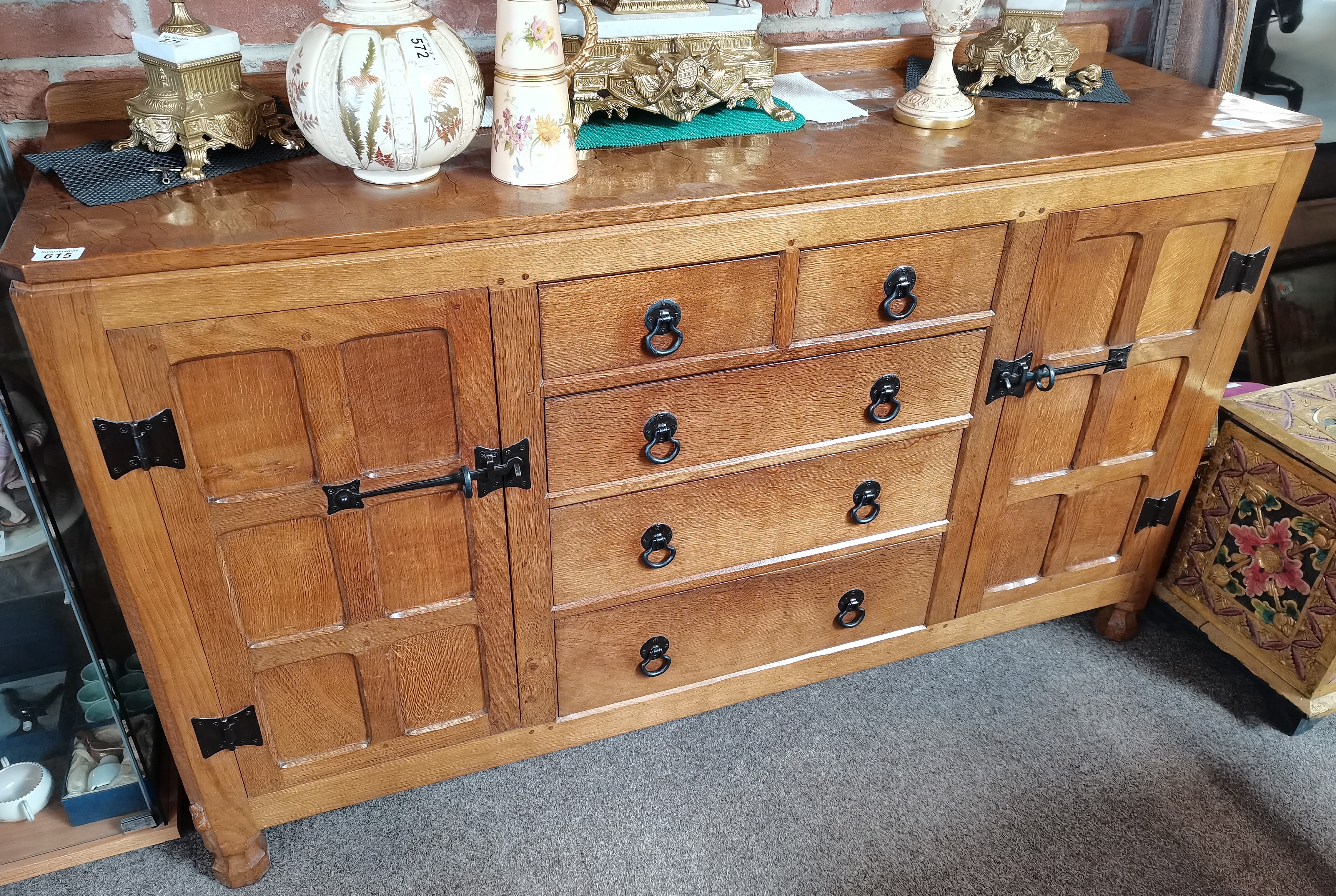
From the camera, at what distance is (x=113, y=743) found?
61.3 inches

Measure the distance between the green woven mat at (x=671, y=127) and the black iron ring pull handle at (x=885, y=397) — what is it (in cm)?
39

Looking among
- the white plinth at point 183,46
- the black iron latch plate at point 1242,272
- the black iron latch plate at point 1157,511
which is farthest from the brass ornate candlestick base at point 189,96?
the black iron latch plate at point 1157,511

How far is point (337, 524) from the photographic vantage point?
1239mm

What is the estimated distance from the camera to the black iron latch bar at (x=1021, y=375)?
4.91 ft

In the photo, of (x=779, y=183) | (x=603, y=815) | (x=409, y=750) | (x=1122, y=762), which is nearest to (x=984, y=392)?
(x=779, y=183)

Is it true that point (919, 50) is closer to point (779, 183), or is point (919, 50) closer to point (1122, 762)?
point (779, 183)

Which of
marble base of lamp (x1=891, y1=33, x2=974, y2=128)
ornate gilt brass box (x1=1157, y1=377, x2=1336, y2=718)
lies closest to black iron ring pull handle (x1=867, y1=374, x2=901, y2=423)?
marble base of lamp (x1=891, y1=33, x2=974, y2=128)

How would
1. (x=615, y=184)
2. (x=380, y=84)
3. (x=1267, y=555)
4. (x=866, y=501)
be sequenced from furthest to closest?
(x=1267, y=555) → (x=866, y=501) → (x=615, y=184) → (x=380, y=84)

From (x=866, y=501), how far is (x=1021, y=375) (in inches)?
12.0

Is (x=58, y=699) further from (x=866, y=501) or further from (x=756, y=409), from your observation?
(x=866, y=501)

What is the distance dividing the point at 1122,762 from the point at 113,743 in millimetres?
1700

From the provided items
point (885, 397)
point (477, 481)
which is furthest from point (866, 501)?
point (477, 481)

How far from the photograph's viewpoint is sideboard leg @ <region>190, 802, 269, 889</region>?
143 cm

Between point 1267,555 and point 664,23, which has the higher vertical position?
point 664,23
